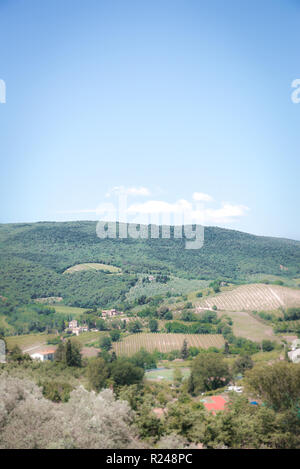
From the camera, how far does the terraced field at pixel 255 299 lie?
123 feet

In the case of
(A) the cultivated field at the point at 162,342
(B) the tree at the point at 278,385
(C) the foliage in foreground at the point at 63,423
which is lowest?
(A) the cultivated field at the point at 162,342

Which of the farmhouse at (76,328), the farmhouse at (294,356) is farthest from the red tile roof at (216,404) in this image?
the farmhouse at (76,328)

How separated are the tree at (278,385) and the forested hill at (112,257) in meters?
34.9

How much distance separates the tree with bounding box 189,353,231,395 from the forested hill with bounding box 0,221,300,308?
29.2 metres

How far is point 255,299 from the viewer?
39.9m

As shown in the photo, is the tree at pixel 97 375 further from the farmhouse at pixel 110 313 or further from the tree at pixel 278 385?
the farmhouse at pixel 110 313

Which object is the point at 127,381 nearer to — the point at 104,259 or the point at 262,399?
the point at 262,399

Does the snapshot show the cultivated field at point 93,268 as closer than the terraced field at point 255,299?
No

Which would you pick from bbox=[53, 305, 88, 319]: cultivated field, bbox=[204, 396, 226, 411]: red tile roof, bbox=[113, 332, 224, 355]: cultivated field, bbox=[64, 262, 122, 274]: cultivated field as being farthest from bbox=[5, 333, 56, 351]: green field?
bbox=[64, 262, 122, 274]: cultivated field

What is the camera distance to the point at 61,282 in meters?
52.6

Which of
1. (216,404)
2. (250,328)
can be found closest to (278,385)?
(216,404)
